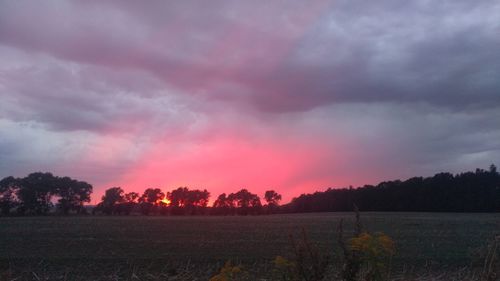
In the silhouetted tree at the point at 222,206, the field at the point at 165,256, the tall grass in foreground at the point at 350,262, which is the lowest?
the field at the point at 165,256

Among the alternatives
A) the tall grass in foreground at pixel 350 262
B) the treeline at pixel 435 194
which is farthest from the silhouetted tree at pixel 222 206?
the tall grass in foreground at pixel 350 262

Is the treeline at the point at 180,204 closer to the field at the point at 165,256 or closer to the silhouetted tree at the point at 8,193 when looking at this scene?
the silhouetted tree at the point at 8,193

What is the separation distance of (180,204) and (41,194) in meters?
37.9

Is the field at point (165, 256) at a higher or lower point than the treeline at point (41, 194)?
lower

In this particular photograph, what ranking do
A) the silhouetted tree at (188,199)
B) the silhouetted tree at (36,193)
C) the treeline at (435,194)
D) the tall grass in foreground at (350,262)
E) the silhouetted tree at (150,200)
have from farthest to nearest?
the silhouetted tree at (188,199) < the silhouetted tree at (150,200) < the silhouetted tree at (36,193) < the treeline at (435,194) < the tall grass in foreground at (350,262)

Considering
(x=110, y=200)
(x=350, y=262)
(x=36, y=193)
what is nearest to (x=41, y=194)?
(x=36, y=193)

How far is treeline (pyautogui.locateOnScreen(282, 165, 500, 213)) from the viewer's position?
336ft

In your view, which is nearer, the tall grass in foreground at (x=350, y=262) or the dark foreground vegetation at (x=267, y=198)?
the tall grass in foreground at (x=350, y=262)

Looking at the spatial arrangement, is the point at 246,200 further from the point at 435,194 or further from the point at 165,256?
the point at 165,256

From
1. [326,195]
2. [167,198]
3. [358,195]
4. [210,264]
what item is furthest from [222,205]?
[210,264]

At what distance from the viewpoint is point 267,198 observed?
477 feet

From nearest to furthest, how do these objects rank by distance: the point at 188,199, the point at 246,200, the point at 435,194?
the point at 435,194 → the point at 246,200 → the point at 188,199

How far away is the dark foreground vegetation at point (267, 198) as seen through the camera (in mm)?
104812

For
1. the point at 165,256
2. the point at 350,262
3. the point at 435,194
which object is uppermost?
the point at 435,194
